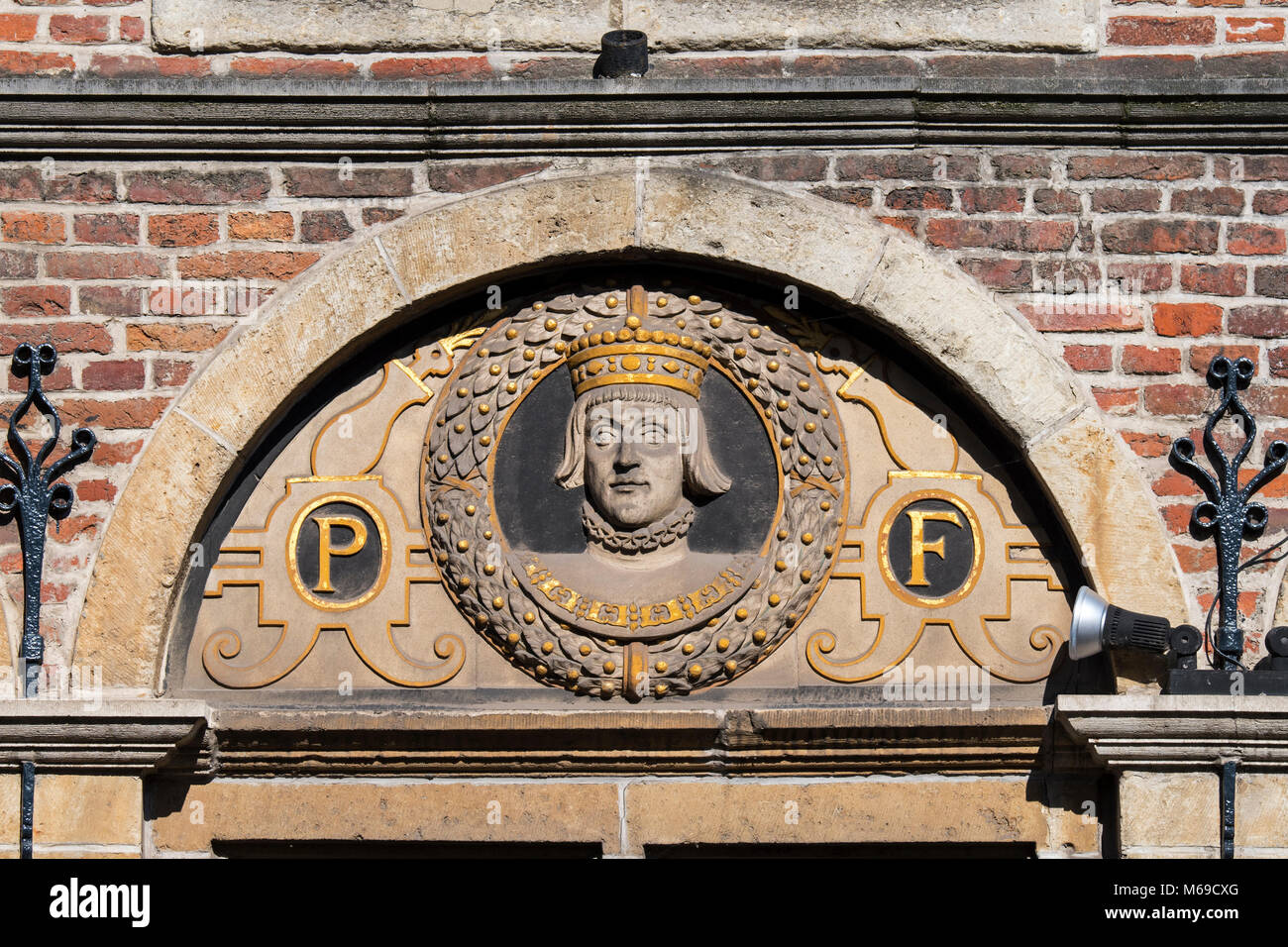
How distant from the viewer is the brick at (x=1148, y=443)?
5160mm

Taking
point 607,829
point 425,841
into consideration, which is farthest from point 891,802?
point 425,841

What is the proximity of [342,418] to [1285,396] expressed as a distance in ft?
8.61

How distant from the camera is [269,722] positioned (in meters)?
5.12

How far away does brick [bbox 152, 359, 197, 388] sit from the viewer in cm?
525

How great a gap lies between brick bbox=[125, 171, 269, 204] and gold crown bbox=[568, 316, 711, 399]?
40.2 inches

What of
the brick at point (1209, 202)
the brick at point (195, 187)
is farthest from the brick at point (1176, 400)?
the brick at point (195, 187)

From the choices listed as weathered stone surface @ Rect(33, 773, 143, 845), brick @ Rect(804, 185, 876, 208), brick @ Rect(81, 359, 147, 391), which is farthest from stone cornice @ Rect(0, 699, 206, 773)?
brick @ Rect(804, 185, 876, 208)

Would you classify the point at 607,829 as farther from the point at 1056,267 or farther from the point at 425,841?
the point at 1056,267

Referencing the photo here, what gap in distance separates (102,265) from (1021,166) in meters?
2.60

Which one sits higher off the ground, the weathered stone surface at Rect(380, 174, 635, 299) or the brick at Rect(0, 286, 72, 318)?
the weathered stone surface at Rect(380, 174, 635, 299)

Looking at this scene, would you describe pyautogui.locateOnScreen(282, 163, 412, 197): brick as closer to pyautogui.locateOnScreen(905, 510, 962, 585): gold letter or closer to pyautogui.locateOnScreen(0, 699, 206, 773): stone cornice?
pyautogui.locateOnScreen(0, 699, 206, 773): stone cornice

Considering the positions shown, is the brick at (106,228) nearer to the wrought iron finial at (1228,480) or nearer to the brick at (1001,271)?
the brick at (1001,271)

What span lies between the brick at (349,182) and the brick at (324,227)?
0.06 meters

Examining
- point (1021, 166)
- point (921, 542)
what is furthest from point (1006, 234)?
point (921, 542)
